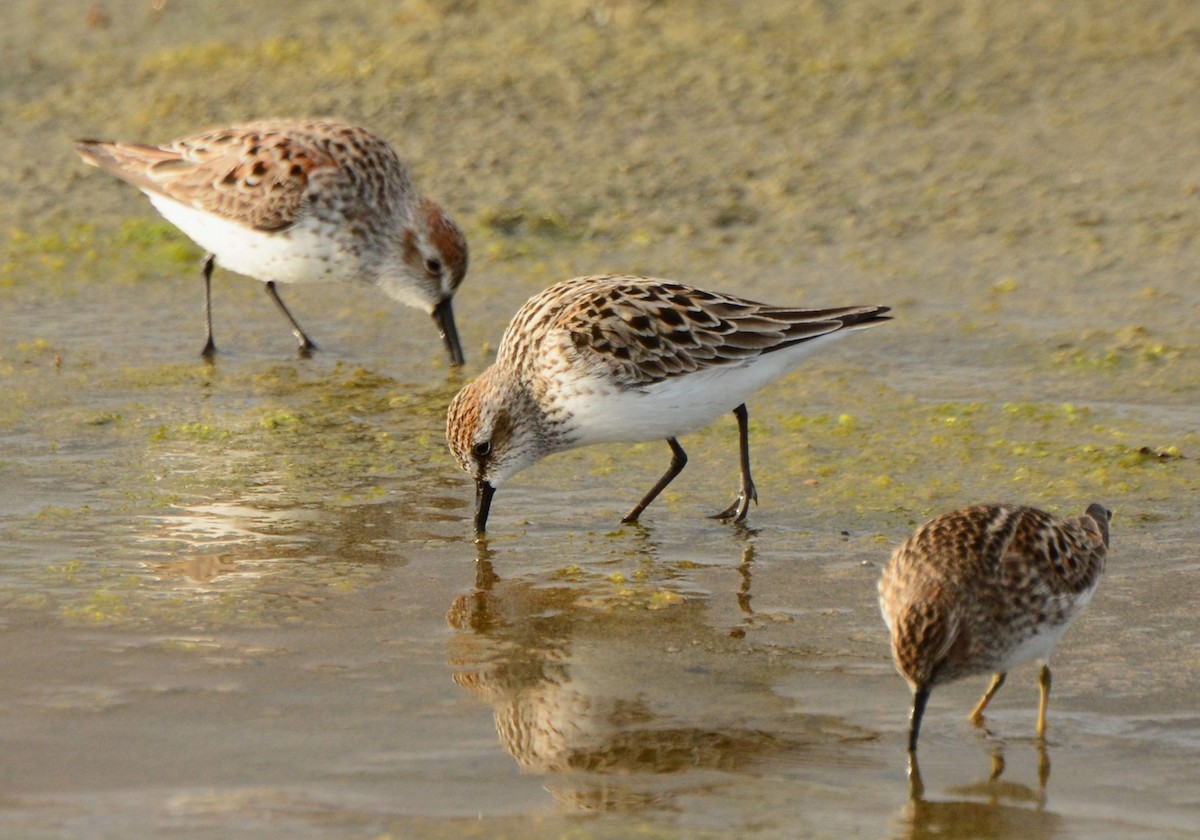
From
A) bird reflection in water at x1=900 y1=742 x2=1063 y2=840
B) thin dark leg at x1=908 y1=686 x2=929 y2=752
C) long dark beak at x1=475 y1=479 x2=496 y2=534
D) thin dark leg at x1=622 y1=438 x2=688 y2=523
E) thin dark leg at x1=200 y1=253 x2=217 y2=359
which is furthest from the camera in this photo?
thin dark leg at x1=200 y1=253 x2=217 y2=359

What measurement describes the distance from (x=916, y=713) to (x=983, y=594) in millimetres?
499

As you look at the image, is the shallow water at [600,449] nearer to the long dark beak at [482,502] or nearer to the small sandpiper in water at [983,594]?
the long dark beak at [482,502]

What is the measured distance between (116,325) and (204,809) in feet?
18.7

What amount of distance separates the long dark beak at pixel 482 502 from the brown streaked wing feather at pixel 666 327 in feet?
A: 2.21

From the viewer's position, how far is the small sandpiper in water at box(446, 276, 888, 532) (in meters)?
7.29

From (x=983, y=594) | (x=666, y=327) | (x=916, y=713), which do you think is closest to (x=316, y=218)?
(x=666, y=327)

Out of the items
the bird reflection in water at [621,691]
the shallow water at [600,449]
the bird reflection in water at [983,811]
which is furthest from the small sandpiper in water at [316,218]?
the bird reflection in water at [983,811]

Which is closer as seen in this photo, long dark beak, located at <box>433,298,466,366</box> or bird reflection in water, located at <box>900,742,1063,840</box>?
bird reflection in water, located at <box>900,742,1063,840</box>

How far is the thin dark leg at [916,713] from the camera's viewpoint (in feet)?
17.2

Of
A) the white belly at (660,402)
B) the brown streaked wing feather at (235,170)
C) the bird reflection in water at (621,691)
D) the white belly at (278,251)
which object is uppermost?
the brown streaked wing feather at (235,170)

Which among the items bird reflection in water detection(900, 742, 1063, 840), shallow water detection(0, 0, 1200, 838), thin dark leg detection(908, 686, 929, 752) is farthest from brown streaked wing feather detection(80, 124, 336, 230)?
bird reflection in water detection(900, 742, 1063, 840)

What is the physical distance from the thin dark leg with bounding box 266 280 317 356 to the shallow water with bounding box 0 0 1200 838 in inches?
3.9

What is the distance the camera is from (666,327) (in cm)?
742

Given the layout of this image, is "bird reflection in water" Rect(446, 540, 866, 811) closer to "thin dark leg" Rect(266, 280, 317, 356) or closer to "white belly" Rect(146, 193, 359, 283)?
"thin dark leg" Rect(266, 280, 317, 356)
